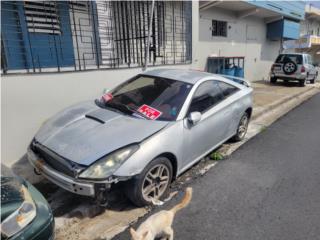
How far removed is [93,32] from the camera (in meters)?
6.01

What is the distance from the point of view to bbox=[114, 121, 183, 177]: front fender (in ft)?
8.87

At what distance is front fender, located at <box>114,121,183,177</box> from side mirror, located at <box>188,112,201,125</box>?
0.14 metres

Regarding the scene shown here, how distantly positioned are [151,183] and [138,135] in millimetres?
583

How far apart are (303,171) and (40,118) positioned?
4206 millimetres

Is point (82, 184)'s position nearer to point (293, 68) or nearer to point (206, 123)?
point (206, 123)

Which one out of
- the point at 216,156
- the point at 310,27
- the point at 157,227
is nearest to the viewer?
the point at 157,227

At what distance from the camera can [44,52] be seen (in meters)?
6.25

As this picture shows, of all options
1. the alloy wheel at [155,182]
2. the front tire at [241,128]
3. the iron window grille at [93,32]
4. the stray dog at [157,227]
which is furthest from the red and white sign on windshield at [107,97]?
the front tire at [241,128]

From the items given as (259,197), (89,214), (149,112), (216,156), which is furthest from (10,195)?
(216,156)

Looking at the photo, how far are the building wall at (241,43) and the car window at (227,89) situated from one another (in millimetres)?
5400

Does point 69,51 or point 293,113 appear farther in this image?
point 293,113

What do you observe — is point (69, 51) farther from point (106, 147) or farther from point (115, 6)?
point (106, 147)

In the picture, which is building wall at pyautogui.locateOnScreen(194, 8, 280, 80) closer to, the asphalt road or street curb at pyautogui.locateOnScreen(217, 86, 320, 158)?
street curb at pyautogui.locateOnScreen(217, 86, 320, 158)

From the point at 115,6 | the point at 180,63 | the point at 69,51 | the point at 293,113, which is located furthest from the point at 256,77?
the point at 69,51
